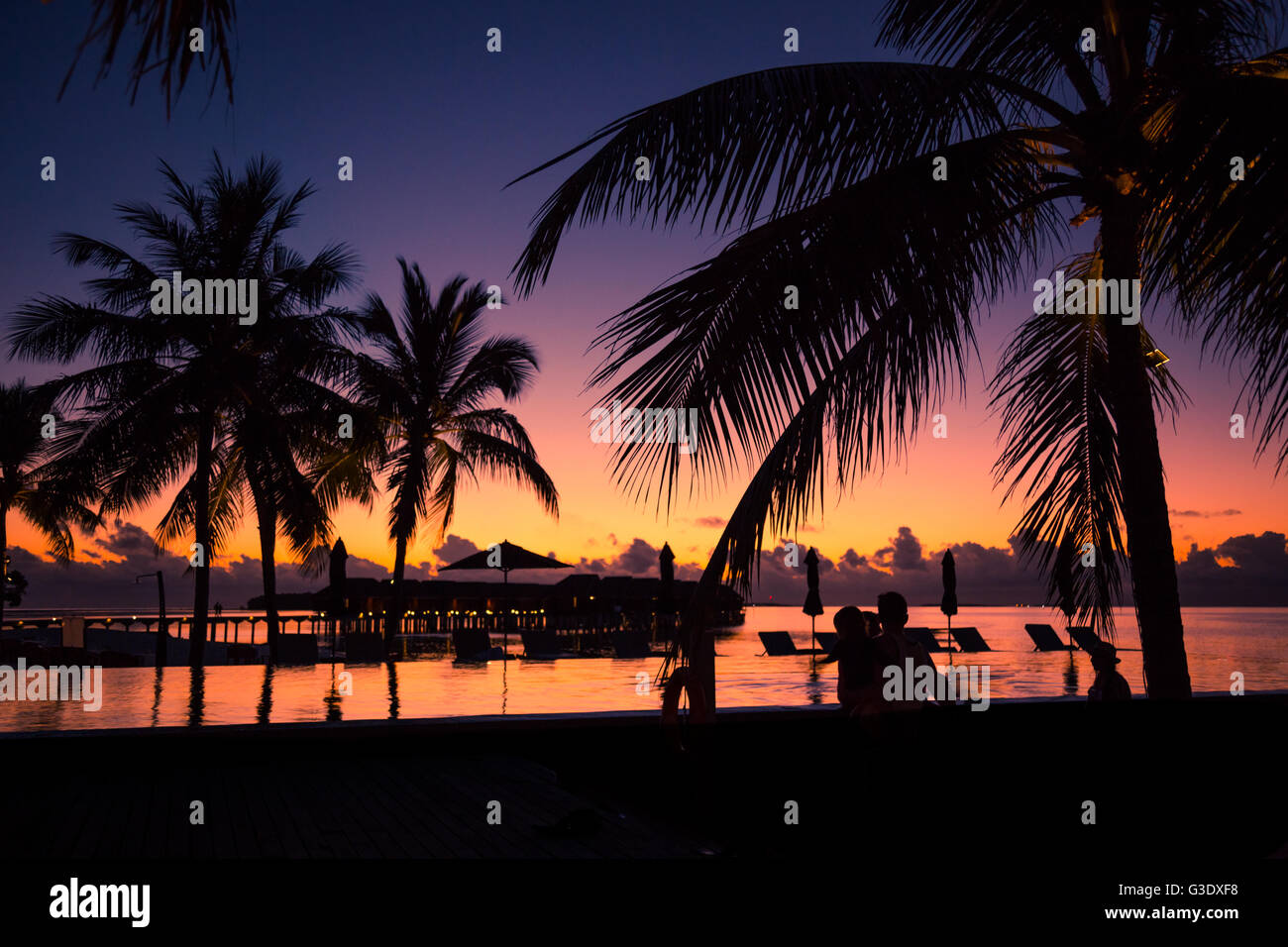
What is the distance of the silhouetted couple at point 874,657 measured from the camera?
5.09 m

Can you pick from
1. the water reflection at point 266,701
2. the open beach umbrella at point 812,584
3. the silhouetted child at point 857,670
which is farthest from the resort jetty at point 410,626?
the water reflection at point 266,701

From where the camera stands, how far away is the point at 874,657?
5.15 meters

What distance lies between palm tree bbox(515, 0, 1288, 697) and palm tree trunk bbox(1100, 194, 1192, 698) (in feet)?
1.40

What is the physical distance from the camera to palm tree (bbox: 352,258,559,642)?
22078 millimetres

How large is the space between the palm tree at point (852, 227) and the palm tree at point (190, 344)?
46.8 feet

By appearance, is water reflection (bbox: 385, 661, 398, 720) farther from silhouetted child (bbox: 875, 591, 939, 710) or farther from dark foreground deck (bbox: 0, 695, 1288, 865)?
silhouetted child (bbox: 875, 591, 939, 710)

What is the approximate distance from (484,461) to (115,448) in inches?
332

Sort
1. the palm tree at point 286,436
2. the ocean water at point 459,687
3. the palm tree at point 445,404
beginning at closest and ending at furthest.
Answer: the ocean water at point 459,687 → the palm tree at point 286,436 → the palm tree at point 445,404

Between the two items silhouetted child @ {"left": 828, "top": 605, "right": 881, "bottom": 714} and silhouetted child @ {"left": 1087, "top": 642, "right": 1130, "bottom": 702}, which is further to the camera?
silhouetted child @ {"left": 1087, "top": 642, "right": 1130, "bottom": 702}

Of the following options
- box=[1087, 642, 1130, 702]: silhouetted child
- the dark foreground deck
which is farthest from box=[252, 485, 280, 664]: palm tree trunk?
box=[1087, 642, 1130, 702]: silhouetted child

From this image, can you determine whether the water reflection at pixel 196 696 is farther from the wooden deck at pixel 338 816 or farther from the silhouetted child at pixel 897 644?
the silhouetted child at pixel 897 644

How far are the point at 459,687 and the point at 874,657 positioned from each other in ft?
31.0

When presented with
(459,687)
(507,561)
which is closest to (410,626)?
(507,561)
